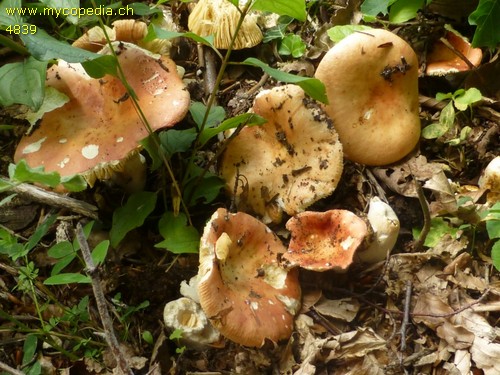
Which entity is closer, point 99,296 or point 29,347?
point 99,296

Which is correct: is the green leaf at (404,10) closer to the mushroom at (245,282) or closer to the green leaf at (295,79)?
the green leaf at (295,79)

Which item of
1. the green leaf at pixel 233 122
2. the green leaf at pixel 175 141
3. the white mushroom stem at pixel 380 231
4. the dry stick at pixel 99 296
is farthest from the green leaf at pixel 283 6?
Answer: the dry stick at pixel 99 296

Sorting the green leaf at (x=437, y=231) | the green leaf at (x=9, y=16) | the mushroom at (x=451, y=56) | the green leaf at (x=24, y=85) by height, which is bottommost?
the green leaf at (x=437, y=231)

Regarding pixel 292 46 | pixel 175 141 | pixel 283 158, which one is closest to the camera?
pixel 175 141

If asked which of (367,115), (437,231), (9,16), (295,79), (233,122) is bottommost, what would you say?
(437,231)

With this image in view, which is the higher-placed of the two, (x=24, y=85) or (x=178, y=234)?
(x=24, y=85)

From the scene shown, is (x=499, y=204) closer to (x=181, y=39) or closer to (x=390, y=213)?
(x=390, y=213)

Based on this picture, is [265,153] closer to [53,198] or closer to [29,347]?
[53,198]

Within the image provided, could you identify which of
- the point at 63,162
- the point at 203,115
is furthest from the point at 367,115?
the point at 63,162

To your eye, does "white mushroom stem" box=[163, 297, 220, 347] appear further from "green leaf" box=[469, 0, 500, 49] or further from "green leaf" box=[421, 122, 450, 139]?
"green leaf" box=[469, 0, 500, 49]
